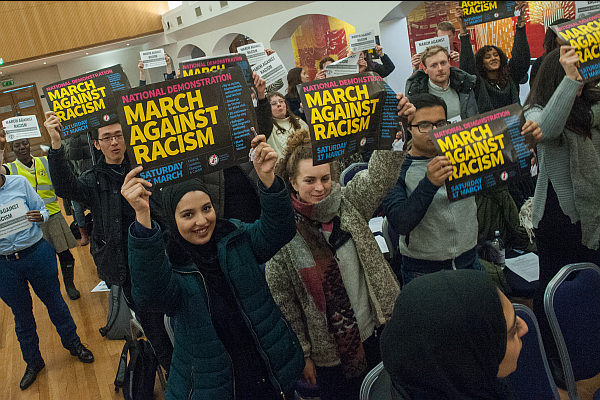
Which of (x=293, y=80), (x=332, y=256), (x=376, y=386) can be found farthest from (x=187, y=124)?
(x=293, y=80)

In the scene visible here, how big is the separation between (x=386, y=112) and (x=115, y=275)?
5.12 ft

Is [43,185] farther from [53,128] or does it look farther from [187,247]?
[187,247]

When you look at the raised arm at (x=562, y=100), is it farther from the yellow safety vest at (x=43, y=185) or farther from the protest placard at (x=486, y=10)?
the yellow safety vest at (x=43, y=185)

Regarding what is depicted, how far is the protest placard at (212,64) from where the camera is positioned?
2658 mm

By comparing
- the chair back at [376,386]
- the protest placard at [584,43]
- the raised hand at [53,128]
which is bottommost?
A: the chair back at [376,386]

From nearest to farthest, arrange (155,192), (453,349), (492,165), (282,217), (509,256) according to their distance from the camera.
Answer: (453,349) → (282,217) → (492,165) → (155,192) → (509,256)

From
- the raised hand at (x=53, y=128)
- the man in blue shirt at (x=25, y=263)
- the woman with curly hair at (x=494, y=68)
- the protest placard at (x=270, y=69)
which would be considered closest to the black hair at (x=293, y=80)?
the woman with curly hair at (x=494, y=68)

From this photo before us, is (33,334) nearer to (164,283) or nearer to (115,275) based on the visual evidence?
(115,275)

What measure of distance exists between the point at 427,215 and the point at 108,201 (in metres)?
1.56

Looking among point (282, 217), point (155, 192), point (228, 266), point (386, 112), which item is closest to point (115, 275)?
point (155, 192)

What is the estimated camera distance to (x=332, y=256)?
1979mm

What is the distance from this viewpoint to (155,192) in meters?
2.50

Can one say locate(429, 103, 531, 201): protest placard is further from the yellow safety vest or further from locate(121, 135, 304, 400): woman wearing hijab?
the yellow safety vest

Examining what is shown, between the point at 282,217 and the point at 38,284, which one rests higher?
the point at 282,217
